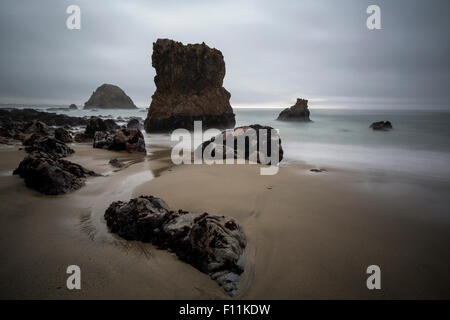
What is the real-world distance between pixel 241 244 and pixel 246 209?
126 centimetres

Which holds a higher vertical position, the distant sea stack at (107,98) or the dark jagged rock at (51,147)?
the distant sea stack at (107,98)

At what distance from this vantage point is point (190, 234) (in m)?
2.65

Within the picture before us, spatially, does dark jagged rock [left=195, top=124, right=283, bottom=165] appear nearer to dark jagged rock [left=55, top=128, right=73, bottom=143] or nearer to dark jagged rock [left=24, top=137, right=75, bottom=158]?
dark jagged rock [left=24, top=137, right=75, bottom=158]

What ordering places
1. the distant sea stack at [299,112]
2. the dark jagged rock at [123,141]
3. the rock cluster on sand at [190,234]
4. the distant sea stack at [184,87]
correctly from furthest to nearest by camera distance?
the distant sea stack at [299,112], the distant sea stack at [184,87], the dark jagged rock at [123,141], the rock cluster on sand at [190,234]

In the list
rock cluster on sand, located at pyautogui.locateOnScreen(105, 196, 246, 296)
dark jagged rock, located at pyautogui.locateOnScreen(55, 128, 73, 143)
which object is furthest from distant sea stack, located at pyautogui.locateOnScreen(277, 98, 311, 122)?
rock cluster on sand, located at pyautogui.locateOnScreen(105, 196, 246, 296)

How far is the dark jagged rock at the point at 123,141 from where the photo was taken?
10422 millimetres

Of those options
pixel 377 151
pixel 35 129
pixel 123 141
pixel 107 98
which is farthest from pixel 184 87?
pixel 107 98

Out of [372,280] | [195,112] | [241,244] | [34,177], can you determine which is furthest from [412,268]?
[195,112]

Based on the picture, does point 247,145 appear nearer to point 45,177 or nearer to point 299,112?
point 45,177

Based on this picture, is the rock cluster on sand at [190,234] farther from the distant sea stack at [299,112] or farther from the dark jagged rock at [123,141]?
the distant sea stack at [299,112]

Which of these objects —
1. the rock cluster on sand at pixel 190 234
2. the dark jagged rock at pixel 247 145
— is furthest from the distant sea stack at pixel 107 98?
the rock cluster on sand at pixel 190 234

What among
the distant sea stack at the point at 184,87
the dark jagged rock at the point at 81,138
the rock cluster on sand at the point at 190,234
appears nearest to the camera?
the rock cluster on sand at the point at 190,234

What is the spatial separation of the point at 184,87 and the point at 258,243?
28.9 metres

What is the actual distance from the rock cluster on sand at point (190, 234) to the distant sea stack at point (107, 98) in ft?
412
